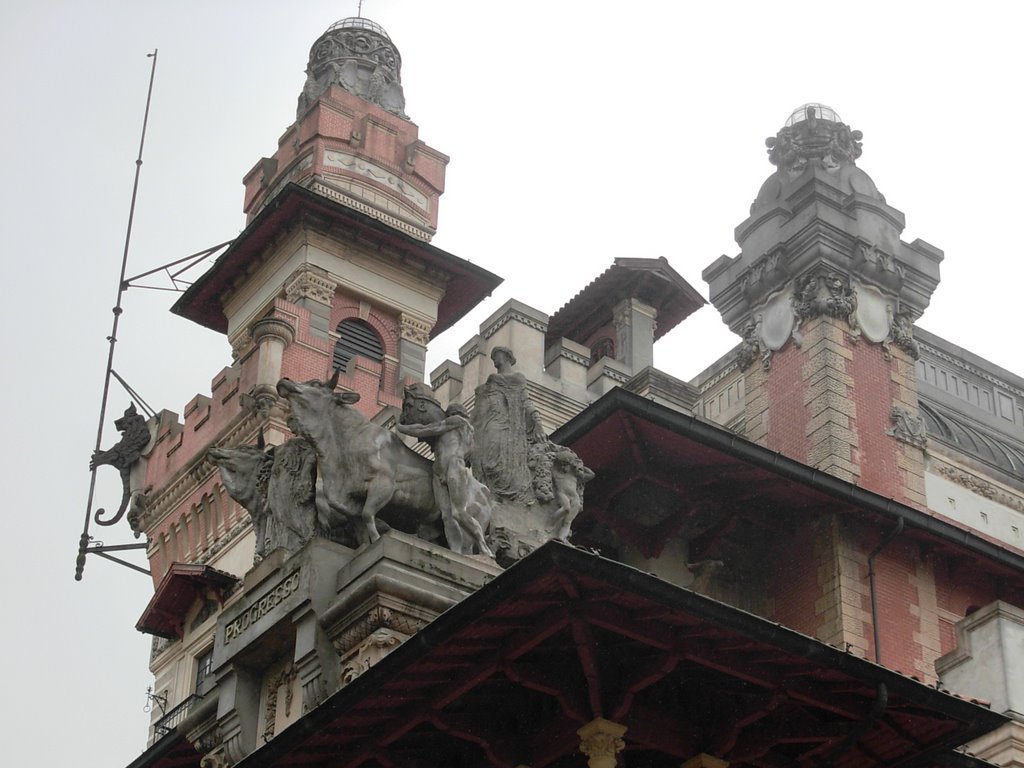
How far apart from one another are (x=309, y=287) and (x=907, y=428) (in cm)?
1651

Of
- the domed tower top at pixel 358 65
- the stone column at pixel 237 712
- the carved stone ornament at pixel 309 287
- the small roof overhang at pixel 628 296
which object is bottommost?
the stone column at pixel 237 712

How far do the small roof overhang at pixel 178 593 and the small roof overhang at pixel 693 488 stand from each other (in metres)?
14.6

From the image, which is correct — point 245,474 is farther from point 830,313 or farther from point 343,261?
point 343,261

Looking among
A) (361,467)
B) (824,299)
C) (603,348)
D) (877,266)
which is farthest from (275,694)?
(603,348)

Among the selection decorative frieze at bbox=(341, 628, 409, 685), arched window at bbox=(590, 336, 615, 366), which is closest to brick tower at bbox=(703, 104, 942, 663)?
arched window at bbox=(590, 336, 615, 366)

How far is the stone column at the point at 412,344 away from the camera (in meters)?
45.0

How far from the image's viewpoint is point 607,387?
37.1m

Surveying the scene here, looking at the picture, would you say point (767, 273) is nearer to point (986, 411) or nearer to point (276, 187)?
point (986, 411)

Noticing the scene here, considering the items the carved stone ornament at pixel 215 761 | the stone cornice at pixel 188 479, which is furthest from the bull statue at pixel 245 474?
the stone cornice at pixel 188 479

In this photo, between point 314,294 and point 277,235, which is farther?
point 277,235

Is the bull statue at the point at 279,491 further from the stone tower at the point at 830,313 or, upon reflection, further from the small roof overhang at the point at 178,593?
the small roof overhang at the point at 178,593

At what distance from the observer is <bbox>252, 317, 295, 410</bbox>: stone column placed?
40.5 metres

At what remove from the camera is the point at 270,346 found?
4109 cm

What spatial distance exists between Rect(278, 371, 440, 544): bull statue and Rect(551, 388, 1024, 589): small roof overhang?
465 cm
